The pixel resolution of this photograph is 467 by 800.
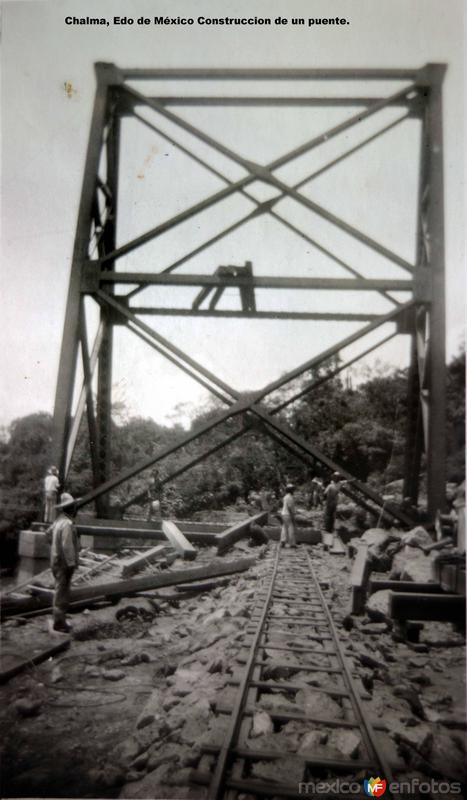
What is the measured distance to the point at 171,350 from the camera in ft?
17.4

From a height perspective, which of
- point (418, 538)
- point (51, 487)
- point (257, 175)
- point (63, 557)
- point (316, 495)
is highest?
point (257, 175)

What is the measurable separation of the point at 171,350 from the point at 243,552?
3993 millimetres

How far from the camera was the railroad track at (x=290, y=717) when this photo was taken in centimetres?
224

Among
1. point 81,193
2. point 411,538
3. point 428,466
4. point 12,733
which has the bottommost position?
point 12,733

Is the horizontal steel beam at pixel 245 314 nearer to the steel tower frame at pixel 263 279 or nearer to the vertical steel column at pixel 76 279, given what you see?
the steel tower frame at pixel 263 279

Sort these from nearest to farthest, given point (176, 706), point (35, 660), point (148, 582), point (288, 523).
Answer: point (176, 706), point (35, 660), point (148, 582), point (288, 523)

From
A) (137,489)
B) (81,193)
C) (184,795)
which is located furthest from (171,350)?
(137,489)

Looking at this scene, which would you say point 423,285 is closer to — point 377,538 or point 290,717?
point 377,538

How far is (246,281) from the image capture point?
213 inches

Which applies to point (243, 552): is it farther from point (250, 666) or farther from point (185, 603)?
point (250, 666)

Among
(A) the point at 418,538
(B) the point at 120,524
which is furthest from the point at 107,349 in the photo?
(A) the point at 418,538

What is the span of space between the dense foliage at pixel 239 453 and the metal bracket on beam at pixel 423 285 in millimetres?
2931

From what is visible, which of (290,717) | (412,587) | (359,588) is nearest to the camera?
(290,717)

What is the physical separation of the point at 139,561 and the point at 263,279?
3.56m
